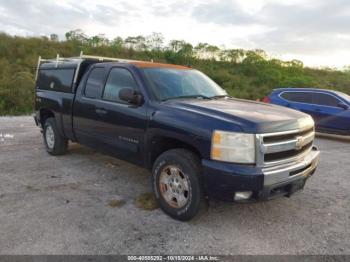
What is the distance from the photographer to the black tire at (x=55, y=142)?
20.5ft

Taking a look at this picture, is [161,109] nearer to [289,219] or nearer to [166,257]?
[166,257]

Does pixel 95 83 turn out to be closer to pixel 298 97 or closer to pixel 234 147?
pixel 234 147

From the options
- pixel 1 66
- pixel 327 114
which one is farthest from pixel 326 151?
pixel 1 66

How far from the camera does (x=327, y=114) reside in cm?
1020

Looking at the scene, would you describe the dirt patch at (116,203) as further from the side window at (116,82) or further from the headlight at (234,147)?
the headlight at (234,147)

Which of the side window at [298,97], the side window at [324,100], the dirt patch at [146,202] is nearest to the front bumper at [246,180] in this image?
the dirt patch at [146,202]

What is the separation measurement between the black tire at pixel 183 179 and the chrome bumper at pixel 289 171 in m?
0.71

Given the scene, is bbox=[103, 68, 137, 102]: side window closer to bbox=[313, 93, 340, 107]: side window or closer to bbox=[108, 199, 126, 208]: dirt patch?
bbox=[108, 199, 126, 208]: dirt patch

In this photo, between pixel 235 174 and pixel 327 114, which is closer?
pixel 235 174

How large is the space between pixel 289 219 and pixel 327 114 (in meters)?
7.37

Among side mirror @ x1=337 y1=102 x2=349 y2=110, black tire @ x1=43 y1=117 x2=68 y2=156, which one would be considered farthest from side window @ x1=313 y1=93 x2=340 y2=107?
black tire @ x1=43 y1=117 x2=68 y2=156

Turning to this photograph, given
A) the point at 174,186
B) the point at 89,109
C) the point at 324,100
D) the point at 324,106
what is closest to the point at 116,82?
the point at 89,109

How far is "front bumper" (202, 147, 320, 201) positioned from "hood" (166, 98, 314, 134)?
0.41 metres

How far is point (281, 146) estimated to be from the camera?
11.3 feet
